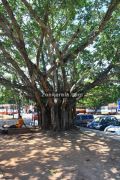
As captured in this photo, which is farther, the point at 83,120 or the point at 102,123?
the point at 83,120

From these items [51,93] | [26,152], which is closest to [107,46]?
[51,93]

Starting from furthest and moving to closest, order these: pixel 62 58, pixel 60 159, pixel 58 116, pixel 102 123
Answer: pixel 102 123, pixel 58 116, pixel 62 58, pixel 60 159

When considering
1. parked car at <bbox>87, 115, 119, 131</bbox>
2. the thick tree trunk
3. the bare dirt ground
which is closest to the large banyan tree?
the thick tree trunk

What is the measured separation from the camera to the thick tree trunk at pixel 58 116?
76.8ft

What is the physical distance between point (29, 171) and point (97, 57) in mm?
14343

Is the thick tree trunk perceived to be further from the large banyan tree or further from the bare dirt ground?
the bare dirt ground

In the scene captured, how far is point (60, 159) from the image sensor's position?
1360 centimetres

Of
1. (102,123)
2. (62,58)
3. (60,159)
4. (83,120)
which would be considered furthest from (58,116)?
(83,120)

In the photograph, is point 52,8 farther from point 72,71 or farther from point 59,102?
point 72,71

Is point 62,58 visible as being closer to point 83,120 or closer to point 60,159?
point 60,159

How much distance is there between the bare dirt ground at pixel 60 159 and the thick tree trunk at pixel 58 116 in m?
3.93

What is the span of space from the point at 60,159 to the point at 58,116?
33.5ft

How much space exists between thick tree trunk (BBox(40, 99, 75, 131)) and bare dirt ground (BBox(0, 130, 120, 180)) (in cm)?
393

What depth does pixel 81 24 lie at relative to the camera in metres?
21.0
